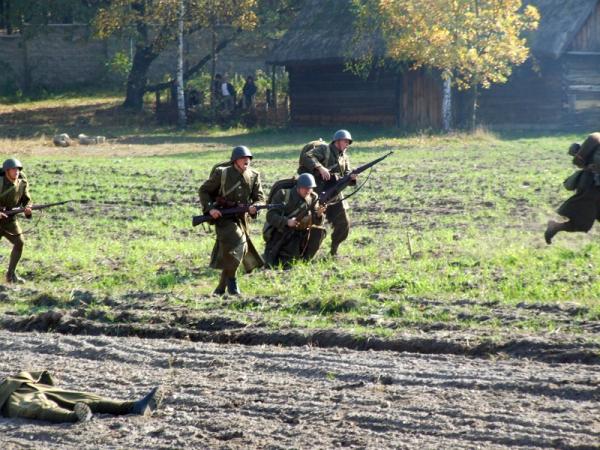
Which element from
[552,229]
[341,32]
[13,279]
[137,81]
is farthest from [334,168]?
[137,81]

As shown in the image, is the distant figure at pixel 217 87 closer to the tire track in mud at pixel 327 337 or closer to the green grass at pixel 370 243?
the green grass at pixel 370 243

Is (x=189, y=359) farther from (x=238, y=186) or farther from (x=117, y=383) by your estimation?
(x=238, y=186)

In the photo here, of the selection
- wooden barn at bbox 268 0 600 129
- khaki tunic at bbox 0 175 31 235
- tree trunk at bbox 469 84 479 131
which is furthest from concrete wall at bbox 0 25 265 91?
khaki tunic at bbox 0 175 31 235

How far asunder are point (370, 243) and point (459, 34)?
20465mm

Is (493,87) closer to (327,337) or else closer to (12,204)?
(12,204)

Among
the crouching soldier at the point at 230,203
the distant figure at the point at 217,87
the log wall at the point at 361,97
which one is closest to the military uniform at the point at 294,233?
the crouching soldier at the point at 230,203

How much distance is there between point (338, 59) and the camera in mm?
41406

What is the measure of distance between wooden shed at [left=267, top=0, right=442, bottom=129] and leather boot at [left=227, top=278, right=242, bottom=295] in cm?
2724

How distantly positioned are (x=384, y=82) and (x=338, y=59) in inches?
74.9

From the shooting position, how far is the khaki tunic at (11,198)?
15.0m

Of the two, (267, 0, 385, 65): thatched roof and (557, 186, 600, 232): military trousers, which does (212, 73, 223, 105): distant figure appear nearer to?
(267, 0, 385, 65): thatched roof

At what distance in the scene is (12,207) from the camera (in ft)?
49.4

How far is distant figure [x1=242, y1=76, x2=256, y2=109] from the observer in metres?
45.9

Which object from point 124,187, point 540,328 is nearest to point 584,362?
point 540,328
